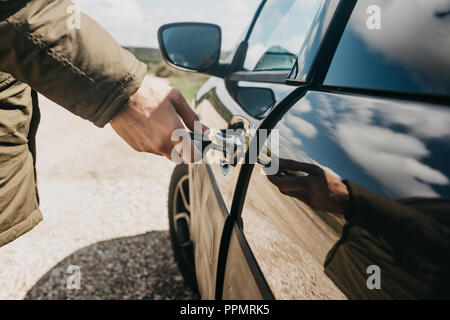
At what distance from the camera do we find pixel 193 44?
7.21 feet

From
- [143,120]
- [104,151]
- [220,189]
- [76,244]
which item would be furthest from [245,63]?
[104,151]

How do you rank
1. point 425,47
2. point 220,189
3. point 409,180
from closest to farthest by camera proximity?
point 409,180 → point 425,47 → point 220,189

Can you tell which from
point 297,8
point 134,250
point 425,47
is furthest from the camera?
point 134,250

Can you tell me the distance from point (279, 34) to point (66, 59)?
1148mm

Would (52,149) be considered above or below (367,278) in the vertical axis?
below

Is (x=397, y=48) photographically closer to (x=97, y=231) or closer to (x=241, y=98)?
(x=241, y=98)

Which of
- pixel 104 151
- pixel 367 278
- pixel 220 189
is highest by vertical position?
pixel 367 278

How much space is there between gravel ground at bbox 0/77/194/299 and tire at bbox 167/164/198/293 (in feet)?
A: 0.73

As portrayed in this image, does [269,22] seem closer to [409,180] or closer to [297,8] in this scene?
[297,8]

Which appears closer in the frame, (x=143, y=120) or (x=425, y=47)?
(x=425, y=47)

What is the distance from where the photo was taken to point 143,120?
3.75 ft

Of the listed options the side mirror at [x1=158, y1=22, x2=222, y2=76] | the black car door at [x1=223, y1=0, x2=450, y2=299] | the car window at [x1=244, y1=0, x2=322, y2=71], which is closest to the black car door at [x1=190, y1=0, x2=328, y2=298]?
the car window at [x1=244, y1=0, x2=322, y2=71]
